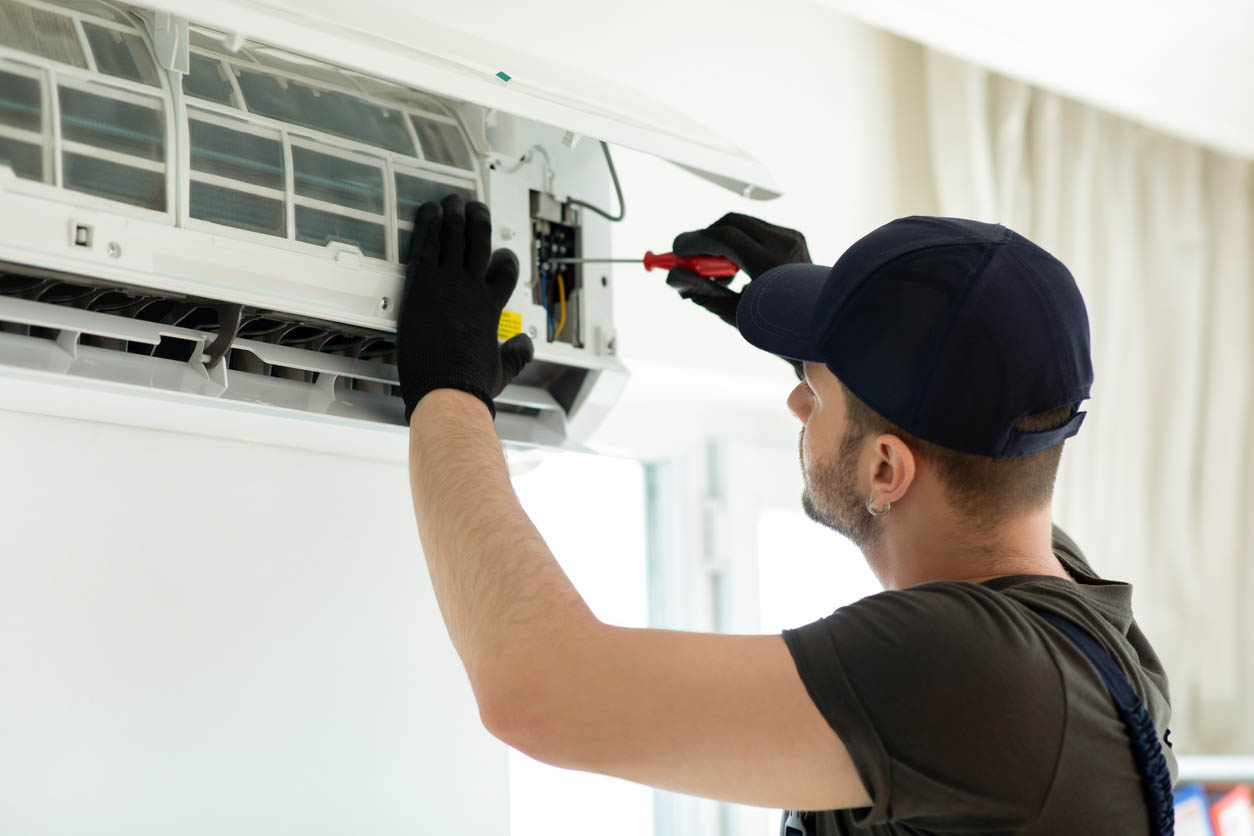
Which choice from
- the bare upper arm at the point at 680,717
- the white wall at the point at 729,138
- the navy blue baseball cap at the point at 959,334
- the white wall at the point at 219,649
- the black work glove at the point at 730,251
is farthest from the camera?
the white wall at the point at 729,138

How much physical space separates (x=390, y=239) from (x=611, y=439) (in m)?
0.79

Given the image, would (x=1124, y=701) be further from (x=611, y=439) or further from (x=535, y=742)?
(x=611, y=439)

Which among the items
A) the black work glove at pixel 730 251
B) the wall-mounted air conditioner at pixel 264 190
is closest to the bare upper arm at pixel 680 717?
the wall-mounted air conditioner at pixel 264 190

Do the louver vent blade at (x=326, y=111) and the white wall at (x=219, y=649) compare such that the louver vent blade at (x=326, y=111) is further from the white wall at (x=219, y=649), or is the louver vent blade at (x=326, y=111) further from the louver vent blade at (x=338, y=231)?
the white wall at (x=219, y=649)

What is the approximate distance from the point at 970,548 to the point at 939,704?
0.21 meters

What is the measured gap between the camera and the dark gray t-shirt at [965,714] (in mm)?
774

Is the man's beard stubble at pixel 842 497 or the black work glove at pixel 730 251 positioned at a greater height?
the black work glove at pixel 730 251

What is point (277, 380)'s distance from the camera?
1039 mm

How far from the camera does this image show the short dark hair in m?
0.93

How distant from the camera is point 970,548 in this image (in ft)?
3.12

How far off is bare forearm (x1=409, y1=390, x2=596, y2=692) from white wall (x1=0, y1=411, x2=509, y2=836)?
341 millimetres

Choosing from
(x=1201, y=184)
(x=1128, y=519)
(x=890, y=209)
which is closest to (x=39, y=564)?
(x=890, y=209)

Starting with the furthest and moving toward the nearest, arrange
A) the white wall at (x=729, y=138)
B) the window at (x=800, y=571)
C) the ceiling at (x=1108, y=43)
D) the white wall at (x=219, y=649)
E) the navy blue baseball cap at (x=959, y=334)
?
1. the window at (x=800, y=571)
2. the ceiling at (x=1108, y=43)
3. the white wall at (x=729, y=138)
4. the white wall at (x=219, y=649)
5. the navy blue baseball cap at (x=959, y=334)

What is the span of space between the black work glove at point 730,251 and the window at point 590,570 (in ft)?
1.51
